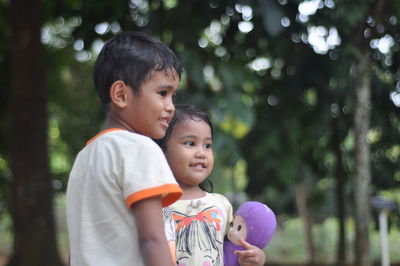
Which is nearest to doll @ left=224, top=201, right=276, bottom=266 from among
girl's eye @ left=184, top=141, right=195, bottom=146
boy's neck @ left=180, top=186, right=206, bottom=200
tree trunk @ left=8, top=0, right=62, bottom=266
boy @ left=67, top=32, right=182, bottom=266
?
boy's neck @ left=180, top=186, right=206, bottom=200

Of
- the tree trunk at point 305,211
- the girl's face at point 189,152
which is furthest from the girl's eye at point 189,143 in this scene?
the tree trunk at point 305,211

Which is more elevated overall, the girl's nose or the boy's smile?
the boy's smile

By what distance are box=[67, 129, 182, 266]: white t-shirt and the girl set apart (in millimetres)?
405

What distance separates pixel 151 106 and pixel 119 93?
3.9 inches

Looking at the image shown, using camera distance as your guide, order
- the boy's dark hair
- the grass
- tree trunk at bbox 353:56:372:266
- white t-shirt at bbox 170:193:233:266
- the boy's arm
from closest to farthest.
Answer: the boy's arm
the boy's dark hair
white t-shirt at bbox 170:193:233:266
tree trunk at bbox 353:56:372:266
the grass

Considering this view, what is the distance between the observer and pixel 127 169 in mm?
1700

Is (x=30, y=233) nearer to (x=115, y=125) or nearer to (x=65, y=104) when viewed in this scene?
(x=65, y=104)

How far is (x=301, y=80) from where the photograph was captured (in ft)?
24.7

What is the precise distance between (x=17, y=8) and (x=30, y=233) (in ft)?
9.13

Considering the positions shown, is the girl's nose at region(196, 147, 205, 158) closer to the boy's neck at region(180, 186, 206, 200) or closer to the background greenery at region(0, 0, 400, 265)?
the boy's neck at region(180, 186, 206, 200)

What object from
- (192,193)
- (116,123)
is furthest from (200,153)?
(116,123)

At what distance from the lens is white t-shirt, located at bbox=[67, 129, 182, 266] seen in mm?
1697

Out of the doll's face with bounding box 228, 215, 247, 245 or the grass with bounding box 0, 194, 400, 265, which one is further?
the grass with bounding box 0, 194, 400, 265

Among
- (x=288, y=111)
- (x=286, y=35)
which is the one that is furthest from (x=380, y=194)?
(x=286, y=35)
